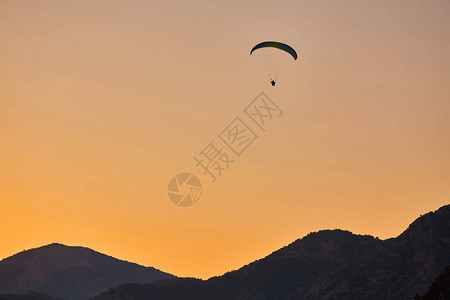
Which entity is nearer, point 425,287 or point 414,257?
point 425,287

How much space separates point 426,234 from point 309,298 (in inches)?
1059

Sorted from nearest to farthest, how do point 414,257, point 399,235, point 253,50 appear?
point 253,50, point 414,257, point 399,235

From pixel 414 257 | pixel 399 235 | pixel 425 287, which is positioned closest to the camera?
pixel 425 287

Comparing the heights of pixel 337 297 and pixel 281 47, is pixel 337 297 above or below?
below

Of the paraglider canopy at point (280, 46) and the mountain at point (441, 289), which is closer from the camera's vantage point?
the mountain at point (441, 289)

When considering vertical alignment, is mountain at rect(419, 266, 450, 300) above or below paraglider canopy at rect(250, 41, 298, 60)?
below

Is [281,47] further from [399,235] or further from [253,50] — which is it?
[399,235]

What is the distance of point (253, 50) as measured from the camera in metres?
124

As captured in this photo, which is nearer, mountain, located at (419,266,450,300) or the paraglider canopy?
mountain, located at (419,266,450,300)

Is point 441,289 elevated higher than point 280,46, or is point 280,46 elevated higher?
point 280,46

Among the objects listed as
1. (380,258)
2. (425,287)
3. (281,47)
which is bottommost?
(425,287)

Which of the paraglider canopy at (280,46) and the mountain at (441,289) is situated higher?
the paraglider canopy at (280,46)

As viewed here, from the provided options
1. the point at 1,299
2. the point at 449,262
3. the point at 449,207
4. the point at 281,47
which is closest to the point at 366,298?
the point at 449,262

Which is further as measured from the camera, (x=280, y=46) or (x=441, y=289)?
(x=280, y=46)
